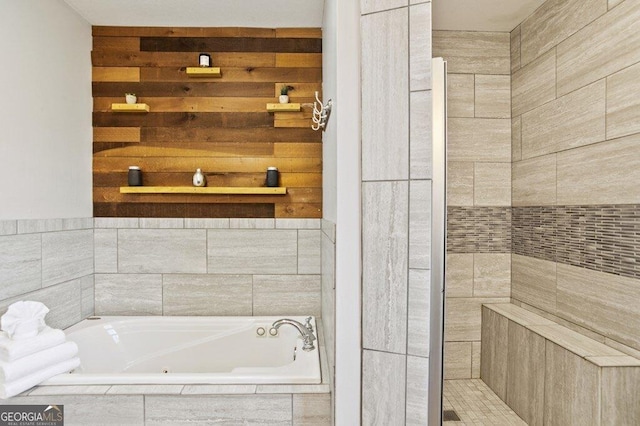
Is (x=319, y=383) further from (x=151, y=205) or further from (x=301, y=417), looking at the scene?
(x=151, y=205)

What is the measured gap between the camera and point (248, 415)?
185cm

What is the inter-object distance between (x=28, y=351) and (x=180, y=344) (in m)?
0.99

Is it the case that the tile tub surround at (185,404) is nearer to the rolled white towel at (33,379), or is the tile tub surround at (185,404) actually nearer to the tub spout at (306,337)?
the rolled white towel at (33,379)

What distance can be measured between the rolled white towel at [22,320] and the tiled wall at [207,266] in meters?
0.95

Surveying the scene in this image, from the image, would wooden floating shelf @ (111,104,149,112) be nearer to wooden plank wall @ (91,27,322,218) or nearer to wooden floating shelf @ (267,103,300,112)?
wooden plank wall @ (91,27,322,218)

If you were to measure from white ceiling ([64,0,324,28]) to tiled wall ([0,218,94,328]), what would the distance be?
1.38 meters

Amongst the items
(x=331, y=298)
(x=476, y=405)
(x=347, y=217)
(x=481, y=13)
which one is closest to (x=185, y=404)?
(x=331, y=298)

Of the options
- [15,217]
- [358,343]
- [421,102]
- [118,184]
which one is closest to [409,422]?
[358,343]

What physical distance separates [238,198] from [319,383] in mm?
1488

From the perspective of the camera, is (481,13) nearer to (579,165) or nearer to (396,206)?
(579,165)

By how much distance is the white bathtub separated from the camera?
2.56 metres

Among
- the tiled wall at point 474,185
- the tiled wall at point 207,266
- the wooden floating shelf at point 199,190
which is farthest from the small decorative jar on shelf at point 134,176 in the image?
the tiled wall at point 474,185

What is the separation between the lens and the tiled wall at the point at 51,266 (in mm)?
2133

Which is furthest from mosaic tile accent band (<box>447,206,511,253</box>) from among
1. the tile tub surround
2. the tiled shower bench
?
the tile tub surround
